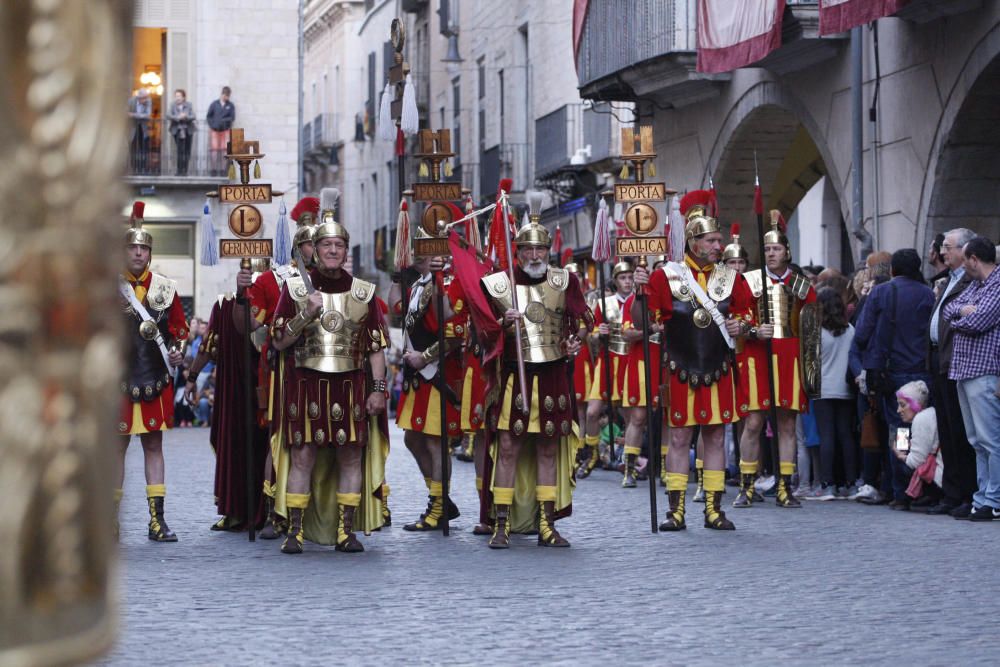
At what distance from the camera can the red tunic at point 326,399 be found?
1039 centimetres

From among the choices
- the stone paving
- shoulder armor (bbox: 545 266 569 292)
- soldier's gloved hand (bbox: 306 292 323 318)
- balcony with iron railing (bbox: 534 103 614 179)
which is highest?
balcony with iron railing (bbox: 534 103 614 179)

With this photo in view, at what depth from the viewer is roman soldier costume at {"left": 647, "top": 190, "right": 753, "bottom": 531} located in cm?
1152

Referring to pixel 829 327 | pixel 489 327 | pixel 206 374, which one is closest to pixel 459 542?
pixel 489 327

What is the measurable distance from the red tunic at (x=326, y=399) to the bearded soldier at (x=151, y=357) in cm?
88

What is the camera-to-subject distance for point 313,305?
33.4 feet

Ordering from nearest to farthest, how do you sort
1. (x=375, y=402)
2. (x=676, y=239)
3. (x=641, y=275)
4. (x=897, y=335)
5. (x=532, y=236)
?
(x=375, y=402) < (x=532, y=236) < (x=641, y=275) < (x=676, y=239) < (x=897, y=335)

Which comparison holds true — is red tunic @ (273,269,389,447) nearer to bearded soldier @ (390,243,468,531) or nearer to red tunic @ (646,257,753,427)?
bearded soldier @ (390,243,468,531)

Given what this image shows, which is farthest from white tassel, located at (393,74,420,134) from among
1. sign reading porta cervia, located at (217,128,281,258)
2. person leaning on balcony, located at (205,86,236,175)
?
person leaning on balcony, located at (205,86,236,175)

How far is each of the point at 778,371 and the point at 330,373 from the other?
182 inches

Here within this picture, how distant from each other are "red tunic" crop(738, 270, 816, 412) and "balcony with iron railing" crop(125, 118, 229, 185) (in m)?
27.7

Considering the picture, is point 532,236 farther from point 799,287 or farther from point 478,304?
point 799,287

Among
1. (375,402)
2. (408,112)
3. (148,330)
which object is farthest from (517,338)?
(408,112)

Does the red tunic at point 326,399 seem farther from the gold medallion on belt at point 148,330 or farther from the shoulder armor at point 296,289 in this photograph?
the gold medallion on belt at point 148,330

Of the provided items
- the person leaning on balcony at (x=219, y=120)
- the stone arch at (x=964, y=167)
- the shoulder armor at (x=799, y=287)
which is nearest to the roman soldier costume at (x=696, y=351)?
the shoulder armor at (x=799, y=287)
